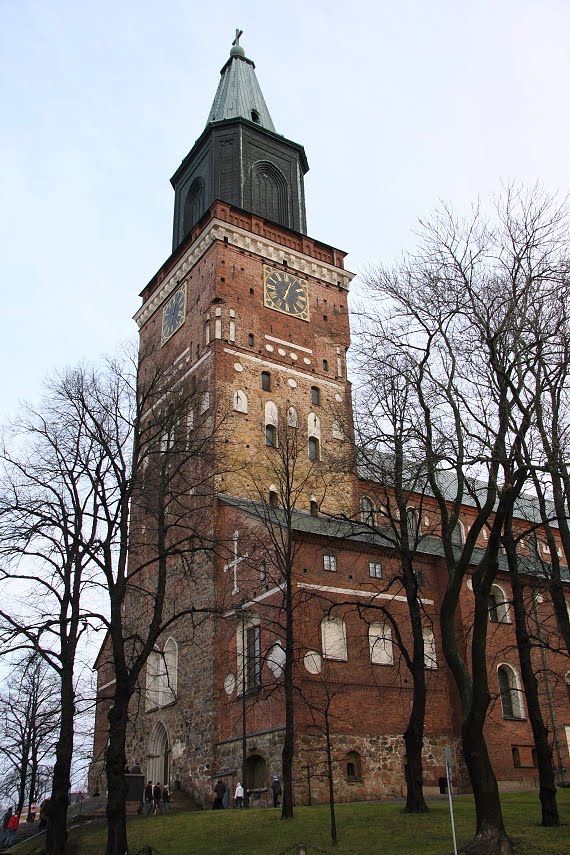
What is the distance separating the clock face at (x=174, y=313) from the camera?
43125 millimetres

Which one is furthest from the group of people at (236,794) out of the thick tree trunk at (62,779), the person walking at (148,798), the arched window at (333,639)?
the thick tree trunk at (62,779)

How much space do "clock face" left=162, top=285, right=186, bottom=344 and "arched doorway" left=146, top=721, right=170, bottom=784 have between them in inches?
797

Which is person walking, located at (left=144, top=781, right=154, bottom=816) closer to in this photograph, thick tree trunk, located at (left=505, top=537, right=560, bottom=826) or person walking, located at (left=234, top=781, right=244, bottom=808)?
person walking, located at (left=234, top=781, right=244, bottom=808)

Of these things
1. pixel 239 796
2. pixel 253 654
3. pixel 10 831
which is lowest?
pixel 10 831

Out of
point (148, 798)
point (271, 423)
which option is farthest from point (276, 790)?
point (271, 423)

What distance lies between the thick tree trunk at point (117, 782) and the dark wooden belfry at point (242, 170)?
30.8 metres

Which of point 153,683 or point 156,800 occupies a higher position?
point 153,683

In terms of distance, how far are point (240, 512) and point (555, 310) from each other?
738 inches

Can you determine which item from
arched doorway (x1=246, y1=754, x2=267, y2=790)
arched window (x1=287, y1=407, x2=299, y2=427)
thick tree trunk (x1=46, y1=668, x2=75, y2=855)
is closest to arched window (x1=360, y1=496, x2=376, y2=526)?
arched window (x1=287, y1=407, x2=299, y2=427)

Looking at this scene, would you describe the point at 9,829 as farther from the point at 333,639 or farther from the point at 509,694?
the point at 509,694

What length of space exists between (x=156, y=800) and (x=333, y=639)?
318 inches

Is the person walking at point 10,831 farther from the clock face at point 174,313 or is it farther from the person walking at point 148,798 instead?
the clock face at point 174,313

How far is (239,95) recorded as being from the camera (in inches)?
1902

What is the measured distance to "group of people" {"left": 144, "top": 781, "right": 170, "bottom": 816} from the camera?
27.2m
